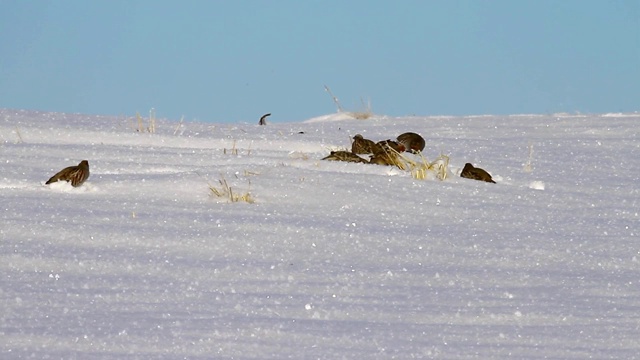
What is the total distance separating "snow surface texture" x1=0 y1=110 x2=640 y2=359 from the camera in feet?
7.07

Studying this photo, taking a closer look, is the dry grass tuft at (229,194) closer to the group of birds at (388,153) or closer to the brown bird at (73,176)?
the brown bird at (73,176)

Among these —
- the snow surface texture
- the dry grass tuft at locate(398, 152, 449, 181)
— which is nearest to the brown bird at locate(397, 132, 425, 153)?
the snow surface texture

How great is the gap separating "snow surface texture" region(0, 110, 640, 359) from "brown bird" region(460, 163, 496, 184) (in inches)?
4.0

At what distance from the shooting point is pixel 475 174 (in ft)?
13.5

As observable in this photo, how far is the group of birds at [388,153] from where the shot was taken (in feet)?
13.5

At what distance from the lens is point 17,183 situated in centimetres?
378

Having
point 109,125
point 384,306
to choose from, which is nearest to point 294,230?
point 384,306

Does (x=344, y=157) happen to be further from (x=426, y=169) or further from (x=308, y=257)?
(x=308, y=257)

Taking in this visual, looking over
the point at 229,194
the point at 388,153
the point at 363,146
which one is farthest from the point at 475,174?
the point at 229,194

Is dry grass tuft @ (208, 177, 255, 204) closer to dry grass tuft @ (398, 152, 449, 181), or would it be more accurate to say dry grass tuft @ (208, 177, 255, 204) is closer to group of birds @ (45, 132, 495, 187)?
group of birds @ (45, 132, 495, 187)

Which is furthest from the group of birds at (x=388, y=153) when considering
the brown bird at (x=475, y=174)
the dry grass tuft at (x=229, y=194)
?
the dry grass tuft at (x=229, y=194)

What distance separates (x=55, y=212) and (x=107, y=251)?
1.56 ft

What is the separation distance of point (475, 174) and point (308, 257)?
4.78 ft

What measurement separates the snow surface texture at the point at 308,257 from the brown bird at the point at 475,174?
10 cm
